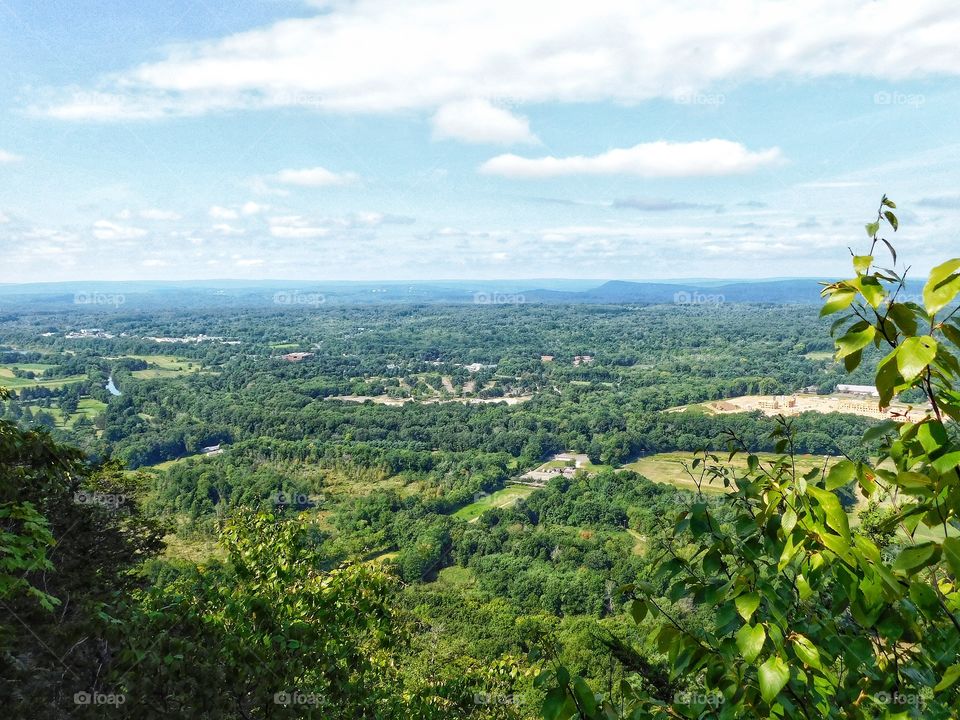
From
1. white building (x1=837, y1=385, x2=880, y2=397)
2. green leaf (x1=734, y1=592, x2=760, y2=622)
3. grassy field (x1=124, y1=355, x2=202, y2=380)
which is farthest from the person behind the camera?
grassy field (x1=124, y1=355, x2=202, y2=380)

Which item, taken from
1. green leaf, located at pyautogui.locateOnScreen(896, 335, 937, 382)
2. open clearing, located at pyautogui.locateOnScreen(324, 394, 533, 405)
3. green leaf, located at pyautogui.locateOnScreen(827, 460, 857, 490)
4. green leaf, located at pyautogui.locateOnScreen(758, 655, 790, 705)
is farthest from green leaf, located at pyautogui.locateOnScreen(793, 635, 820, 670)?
open clearing, located at pyautogui.locateOnScreen(324, 394, 533, 405)

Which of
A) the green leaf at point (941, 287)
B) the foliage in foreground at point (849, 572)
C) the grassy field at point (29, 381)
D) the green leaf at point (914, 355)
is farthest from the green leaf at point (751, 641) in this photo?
the grassy field at point (29, 381)

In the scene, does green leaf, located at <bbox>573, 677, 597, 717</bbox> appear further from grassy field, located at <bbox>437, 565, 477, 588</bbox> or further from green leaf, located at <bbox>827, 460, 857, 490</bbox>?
grassy field, located at <bbox>437, 565, 477, 588</bbox>

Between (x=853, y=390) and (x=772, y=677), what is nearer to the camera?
(x=772, y=677)

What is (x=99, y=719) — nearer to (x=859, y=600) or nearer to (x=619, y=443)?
(x=859, y=600)

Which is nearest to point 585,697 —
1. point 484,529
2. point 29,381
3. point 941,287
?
point 941,287

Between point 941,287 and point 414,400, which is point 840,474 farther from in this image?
point 414,400

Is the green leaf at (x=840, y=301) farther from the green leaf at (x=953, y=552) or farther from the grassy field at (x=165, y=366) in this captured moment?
the grassy field at (x=165, y=366)
